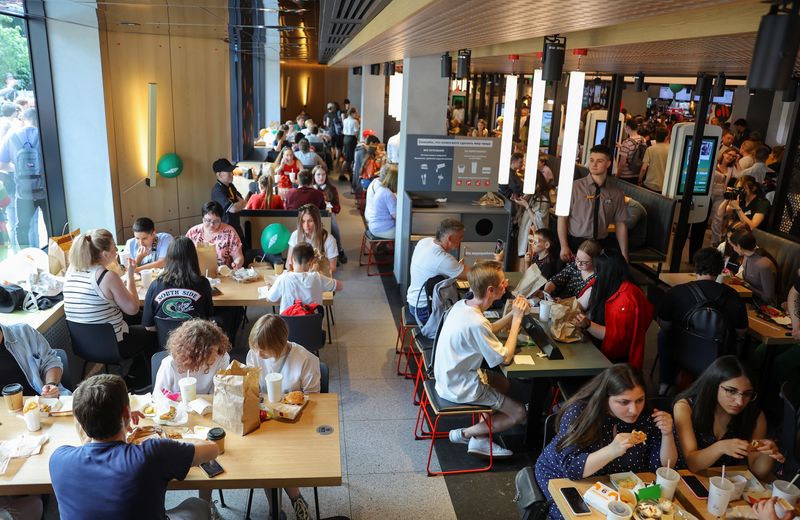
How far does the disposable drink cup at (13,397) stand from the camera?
3.17 metres

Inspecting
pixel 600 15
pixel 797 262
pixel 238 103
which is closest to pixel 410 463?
pixel 600 15

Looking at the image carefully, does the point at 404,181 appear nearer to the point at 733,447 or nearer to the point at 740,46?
the point at 740,46

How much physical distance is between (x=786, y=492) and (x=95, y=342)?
4.35m

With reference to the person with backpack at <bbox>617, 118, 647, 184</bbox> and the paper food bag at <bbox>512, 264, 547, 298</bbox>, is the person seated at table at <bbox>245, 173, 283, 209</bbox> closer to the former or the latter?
the paper food bag at <bbox>512, 264, 547, 298</bbox>

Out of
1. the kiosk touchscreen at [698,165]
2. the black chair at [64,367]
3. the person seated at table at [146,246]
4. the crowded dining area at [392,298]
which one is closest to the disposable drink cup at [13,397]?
the crowded dining area at [392,298]

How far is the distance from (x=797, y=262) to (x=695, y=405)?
360cm

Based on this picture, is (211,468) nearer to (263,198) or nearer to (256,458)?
(256,458)

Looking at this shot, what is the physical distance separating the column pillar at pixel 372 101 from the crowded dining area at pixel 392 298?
6.24 m

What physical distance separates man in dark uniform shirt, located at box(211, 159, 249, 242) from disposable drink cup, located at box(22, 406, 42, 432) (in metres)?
4.11

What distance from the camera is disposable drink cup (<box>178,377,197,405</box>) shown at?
3.25 metres

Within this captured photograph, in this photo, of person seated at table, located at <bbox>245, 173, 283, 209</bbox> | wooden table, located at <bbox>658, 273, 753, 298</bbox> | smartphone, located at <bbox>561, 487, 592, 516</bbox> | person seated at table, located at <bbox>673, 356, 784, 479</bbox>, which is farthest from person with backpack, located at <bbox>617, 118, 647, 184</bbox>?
smartphone, located at <bbox>561, 487, 592, 516</bbox>

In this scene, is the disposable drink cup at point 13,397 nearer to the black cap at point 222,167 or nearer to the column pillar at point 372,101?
the black cap at point 222,167

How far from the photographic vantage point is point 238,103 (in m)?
13.8

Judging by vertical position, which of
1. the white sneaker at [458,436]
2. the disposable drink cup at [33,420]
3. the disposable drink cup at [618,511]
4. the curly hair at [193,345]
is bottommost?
the white sneaker at [458,436]
